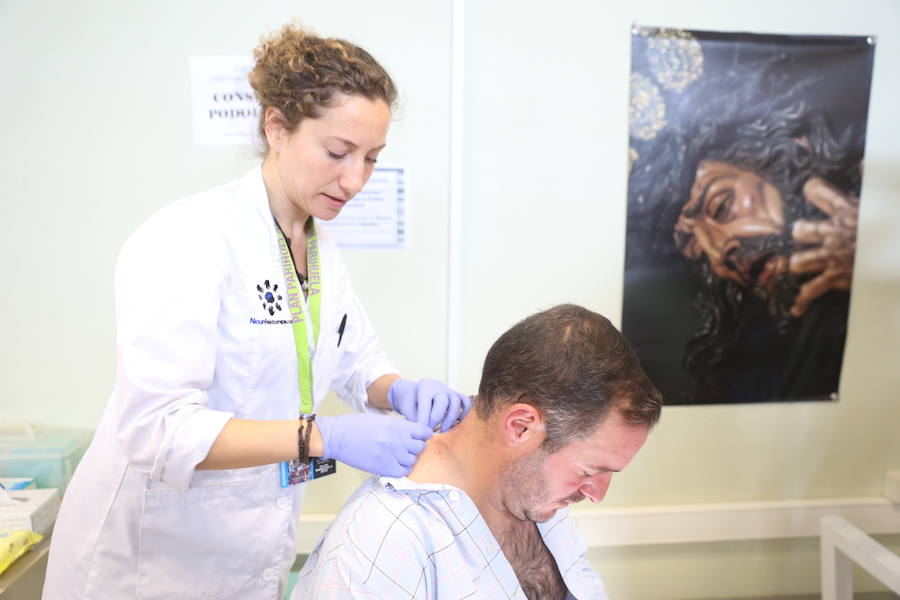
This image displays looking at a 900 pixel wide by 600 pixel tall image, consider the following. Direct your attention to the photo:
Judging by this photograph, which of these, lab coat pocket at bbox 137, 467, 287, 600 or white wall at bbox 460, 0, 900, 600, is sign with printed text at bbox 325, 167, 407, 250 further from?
lab coat pocket at bbox 137, 467, 287, 600

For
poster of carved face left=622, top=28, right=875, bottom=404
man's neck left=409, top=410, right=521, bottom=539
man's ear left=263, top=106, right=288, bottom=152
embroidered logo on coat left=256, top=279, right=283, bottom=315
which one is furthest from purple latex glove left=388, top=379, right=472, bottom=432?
poster of carved face left=622, top=28, right=875, bottom=404

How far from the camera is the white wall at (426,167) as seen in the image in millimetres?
1729

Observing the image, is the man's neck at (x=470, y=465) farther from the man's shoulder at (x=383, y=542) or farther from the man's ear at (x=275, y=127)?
the man's ear at (x=275, y=127)

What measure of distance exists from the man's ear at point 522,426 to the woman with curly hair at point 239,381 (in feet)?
0.58

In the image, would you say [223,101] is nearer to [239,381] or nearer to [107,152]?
[107,152]

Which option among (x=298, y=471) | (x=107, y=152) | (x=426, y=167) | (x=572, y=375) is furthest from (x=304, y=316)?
(x=107, y=152)

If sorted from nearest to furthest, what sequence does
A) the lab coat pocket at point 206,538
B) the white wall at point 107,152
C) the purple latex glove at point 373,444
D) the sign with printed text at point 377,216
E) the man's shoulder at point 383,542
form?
the man's shoulder at point 383,542 < the purple latex glove at point 373,444 < the lab coat pocket at point 206,538 < the white wall at point 107,152 < the sign with printed text at point 377,216

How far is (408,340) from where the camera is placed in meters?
1.92

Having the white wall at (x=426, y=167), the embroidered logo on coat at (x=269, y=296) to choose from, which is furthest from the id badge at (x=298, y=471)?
the white wall at (x=426, y=167)

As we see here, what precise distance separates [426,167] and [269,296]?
79cm

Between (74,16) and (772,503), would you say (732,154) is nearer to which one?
(772,503)

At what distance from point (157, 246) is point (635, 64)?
144cm

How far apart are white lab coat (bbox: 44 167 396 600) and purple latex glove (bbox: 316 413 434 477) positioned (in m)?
0.19

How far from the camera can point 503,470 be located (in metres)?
1.07
